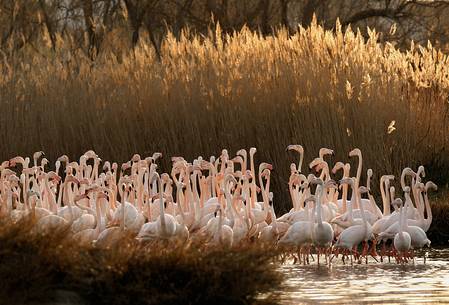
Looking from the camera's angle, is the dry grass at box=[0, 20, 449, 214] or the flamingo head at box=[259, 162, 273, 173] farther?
the dry grass at box=[0, 20, 449, 214]

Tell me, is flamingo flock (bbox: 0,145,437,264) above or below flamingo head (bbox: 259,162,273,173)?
below

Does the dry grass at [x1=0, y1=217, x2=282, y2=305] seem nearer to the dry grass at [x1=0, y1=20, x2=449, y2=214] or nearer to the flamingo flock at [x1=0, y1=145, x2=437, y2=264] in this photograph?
the flamingo flock at [x1=0, y1=145, x2=437, y2=264]

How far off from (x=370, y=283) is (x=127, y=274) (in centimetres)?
278

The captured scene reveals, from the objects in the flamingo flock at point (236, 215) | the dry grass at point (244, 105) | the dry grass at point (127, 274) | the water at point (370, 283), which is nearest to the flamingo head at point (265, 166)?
the flamingo flock at point (236, 215)

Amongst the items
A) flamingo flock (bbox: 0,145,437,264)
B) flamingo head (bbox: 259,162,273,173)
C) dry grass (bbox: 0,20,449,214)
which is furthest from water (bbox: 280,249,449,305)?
dry grass (bbox: 0,20,449,214)

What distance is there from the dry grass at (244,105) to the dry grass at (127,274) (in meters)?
7.49

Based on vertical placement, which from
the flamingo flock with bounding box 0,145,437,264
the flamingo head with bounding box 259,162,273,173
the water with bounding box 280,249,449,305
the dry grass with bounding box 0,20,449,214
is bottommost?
the water with bounding box 280,249,449,305

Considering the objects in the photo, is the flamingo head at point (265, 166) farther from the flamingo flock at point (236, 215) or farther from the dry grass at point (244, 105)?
the dry grass at point (244, 105)

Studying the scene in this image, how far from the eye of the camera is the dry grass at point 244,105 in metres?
14.9

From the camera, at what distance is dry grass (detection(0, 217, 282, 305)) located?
709 centimetres

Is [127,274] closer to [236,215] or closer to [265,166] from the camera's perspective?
[236,215]

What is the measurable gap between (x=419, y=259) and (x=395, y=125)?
13.0 feet

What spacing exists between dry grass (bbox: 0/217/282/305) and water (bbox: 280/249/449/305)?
309 mm

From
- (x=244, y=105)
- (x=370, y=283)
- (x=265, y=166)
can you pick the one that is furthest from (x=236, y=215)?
(x=244, y=105)
